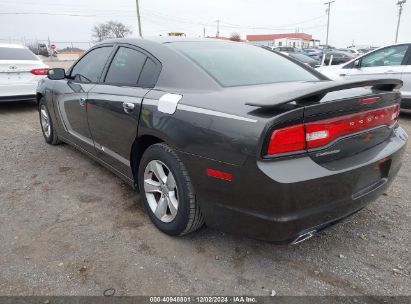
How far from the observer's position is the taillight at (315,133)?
189cm

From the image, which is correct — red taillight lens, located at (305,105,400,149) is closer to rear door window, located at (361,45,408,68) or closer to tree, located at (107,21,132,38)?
rear door window, located at (361,45,408,68)

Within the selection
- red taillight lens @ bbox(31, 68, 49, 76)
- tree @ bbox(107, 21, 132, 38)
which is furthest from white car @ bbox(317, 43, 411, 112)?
tree @ bbox(107, 21, 132, 38)

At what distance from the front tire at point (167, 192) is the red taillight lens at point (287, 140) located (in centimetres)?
69

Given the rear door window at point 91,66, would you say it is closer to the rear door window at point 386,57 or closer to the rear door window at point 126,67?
the rear door window at point 126,67

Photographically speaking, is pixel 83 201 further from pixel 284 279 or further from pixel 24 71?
pixel 24 71

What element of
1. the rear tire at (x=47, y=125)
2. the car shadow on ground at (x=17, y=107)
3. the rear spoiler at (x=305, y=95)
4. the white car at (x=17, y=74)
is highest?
the rear spoiler at (x=305, y=95)

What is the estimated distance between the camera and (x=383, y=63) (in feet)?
22.6

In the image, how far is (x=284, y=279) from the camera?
→ 2238 millimetres

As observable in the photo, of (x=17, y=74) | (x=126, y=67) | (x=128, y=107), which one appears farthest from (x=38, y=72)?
(x=128, y=107)

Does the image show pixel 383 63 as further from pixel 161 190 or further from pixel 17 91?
pixel 17 91

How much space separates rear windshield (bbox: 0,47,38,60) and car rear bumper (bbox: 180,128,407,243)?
6769mm

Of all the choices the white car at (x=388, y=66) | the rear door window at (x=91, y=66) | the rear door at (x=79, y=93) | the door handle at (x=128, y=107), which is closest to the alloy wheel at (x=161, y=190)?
the door handle at (x=128, y=107)

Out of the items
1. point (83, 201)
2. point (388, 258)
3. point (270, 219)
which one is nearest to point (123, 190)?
point (83, 201)

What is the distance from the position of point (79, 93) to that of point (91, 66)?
0.34m
